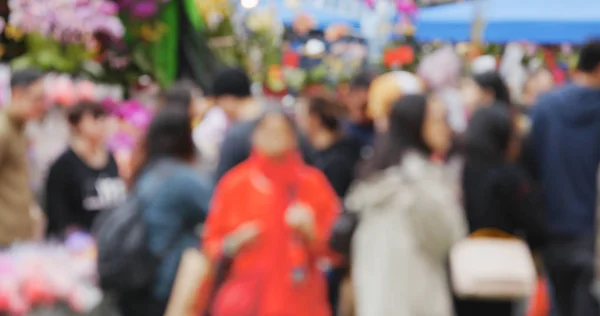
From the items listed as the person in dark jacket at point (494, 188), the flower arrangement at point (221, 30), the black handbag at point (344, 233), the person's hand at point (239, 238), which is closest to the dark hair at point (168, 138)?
the person's hand at point (239, 238)

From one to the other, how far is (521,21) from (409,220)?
7.71m

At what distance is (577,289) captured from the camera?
5738mm

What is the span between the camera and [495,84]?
20.4 ft

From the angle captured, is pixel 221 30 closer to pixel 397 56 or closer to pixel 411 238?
pixel 397 56

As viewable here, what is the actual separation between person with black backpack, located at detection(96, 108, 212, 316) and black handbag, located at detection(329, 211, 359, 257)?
62cm

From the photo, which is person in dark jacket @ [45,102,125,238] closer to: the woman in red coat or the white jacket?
the woman in red coat

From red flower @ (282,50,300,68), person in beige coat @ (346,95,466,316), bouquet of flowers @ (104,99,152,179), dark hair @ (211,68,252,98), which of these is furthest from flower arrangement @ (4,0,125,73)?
red flower @ (282,50,300,68)

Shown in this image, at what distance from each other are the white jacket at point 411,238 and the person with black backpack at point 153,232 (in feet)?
2.69

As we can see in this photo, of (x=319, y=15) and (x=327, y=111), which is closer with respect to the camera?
(x=327, y=111)

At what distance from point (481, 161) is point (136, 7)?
13.5 ft

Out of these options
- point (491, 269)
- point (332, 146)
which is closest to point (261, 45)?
point (332, 146)

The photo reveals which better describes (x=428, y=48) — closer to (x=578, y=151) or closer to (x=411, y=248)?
(x=578, y=151)

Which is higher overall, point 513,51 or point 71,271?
point 71,271

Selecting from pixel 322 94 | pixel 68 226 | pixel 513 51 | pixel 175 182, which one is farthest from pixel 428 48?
pixel 175 182
